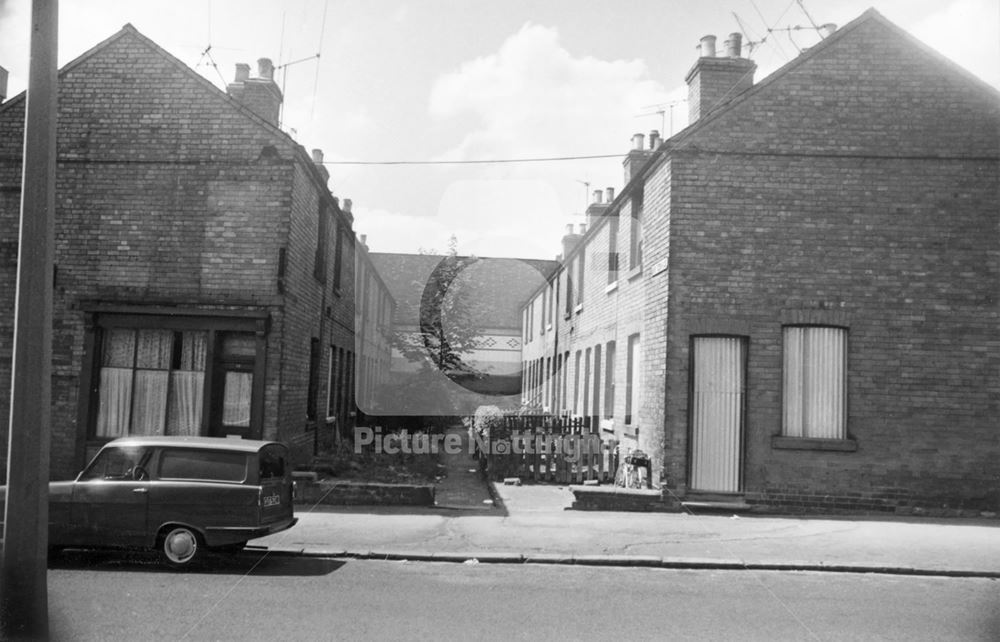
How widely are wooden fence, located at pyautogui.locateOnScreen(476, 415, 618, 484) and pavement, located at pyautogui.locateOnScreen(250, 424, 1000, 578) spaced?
2277 mm

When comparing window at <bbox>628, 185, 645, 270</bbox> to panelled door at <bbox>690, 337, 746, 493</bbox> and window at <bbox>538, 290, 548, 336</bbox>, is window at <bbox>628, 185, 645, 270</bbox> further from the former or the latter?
window at <bbox>538, 290, 548, 336</bbox>

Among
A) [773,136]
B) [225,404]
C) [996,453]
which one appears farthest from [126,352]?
[996,453]

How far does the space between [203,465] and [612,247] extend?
12.3 meters

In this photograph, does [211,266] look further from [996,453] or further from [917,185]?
[996,453]

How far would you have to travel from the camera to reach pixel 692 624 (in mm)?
6656

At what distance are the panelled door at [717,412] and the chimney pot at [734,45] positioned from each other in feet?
17.7

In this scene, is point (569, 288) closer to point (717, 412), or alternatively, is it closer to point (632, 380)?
point (632, 380)

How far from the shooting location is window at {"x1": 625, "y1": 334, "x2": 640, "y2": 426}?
596 inches

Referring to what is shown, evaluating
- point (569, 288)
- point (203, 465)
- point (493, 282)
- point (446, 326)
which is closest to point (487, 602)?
point (203, 465)

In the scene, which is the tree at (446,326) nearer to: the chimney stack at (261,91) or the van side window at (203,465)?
the chimney stack at (261,91)

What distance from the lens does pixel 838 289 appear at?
1281 cm

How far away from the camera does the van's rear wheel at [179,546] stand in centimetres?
837

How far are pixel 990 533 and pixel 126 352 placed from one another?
45.7 ft

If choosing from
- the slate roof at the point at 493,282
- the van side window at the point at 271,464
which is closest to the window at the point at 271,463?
the van side window at the point at 271,464
